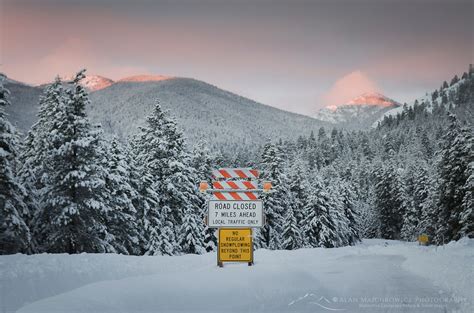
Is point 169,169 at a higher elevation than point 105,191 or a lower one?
higher

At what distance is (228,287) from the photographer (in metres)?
9.01

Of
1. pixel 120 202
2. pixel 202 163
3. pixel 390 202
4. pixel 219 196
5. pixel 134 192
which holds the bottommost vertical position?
pixel 390 202

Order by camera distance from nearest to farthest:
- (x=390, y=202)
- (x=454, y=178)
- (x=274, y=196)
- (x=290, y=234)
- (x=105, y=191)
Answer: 1. (x=105, y=191)
2. (x=454, y=178)
3. (x=290, y=234)
4. (x=274, y=196)
5. (x=390, y=202)

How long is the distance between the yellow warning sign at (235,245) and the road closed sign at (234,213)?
0.23 m

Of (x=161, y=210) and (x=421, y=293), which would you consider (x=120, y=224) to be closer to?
(x=161, y=210)

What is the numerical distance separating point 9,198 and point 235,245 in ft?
49.5

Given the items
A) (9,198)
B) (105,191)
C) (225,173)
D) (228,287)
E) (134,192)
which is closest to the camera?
(228,287)

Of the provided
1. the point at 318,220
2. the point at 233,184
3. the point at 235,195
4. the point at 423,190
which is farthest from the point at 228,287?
the point at 423,190

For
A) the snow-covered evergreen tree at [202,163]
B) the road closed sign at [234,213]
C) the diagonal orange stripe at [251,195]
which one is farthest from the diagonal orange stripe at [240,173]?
the snow-covered evergreen tree at [202,163]

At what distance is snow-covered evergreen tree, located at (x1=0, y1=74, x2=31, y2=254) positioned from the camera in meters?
21.6

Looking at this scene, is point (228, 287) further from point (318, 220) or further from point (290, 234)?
point (318, 220)

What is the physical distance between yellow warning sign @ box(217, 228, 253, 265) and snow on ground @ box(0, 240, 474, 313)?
1.35 ft

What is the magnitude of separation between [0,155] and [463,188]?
31938 mm

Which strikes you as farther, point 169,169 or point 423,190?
point 423,190
